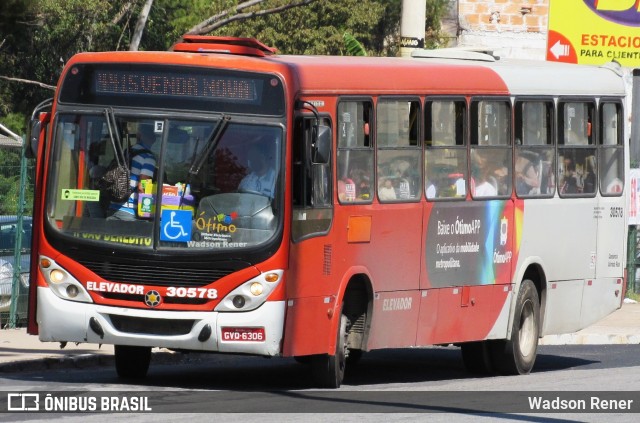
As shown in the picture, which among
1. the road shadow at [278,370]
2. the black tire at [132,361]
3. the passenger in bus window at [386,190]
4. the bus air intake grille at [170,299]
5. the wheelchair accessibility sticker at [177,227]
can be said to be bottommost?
the road shadow at [278,370]

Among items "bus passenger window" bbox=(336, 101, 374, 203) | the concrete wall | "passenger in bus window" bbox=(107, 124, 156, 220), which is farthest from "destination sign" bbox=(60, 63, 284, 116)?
the concrete wall

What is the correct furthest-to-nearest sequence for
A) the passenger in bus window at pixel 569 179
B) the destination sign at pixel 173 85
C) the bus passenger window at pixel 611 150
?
the bus passenger window at pixel 611 150, the passenger in bus window at pixel 569 179, the destination sign at pixel 173 85

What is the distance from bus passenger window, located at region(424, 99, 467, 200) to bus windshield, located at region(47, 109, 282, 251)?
2556 mm

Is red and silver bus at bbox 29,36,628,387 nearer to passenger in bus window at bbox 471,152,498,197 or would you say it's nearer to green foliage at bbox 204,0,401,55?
passenger in bus window at bbox 471,152,498,197

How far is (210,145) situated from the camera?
39.9 ft

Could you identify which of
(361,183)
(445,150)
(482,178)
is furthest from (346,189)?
(482,178)

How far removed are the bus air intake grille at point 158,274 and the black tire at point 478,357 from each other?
4.78m

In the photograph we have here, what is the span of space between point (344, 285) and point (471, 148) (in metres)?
2.77

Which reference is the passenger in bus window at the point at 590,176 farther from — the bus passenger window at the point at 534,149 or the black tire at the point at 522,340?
the black tire at the point at 522,340

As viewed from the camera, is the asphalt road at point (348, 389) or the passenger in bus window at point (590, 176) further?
the passenger in bus window at point (590, 176)

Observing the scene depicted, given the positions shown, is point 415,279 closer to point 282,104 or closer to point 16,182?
point 282,104

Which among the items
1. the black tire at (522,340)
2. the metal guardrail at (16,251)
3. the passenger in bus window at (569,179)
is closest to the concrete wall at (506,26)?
the passenger in bus window at (569,179)

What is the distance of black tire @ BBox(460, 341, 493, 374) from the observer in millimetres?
16031

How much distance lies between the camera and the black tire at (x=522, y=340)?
1583 cm
